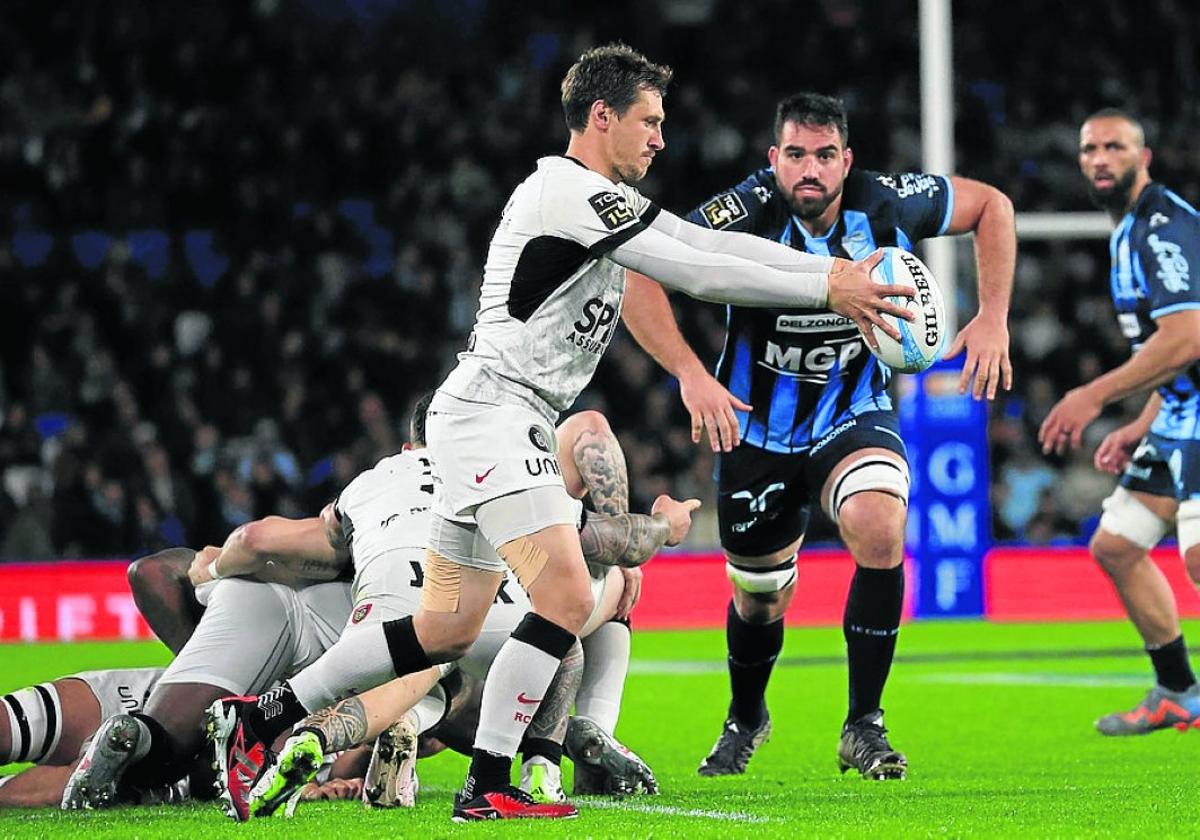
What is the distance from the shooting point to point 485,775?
4848mm

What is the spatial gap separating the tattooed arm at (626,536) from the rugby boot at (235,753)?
3.60 feet

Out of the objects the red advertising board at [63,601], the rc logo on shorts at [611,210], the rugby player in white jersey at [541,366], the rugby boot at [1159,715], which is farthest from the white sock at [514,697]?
the red advertising board at [63,601]

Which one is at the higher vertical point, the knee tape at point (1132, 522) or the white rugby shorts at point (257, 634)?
the knee tape at point (1132, 522)

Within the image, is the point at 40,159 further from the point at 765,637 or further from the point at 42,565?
the point at 765,637

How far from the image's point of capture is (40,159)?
18203 mm

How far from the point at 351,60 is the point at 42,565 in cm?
788

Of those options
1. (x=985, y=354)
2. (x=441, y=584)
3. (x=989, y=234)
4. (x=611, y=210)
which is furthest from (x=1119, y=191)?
(x=441, y=584)

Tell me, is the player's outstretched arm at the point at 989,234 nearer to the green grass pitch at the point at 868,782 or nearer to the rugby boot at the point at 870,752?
the rugby boot at the point at 870,752

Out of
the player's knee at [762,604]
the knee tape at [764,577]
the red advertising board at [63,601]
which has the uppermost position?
the knee tape at [764,577]

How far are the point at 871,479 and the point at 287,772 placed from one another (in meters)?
2.22

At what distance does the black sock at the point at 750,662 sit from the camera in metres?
6.73

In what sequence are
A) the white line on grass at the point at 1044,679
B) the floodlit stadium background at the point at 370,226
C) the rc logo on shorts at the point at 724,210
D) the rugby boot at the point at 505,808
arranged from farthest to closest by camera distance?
the floodlit stadium background at the point at 370,226
the white line on grass at the point at 1044,679
the rc logo on shorts at the point at 724,210
the rugby boot at the point at 505,808

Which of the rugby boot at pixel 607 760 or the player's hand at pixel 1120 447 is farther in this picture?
the player's hand at pixel 1120 447

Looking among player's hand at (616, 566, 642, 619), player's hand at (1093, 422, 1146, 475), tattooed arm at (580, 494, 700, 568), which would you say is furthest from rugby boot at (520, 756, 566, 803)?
player's hand at (1093, 422, 1146, 475)
